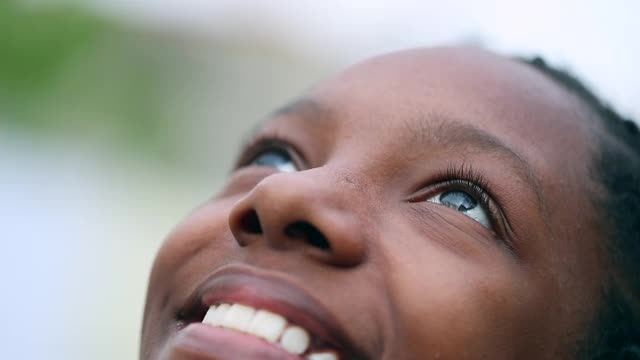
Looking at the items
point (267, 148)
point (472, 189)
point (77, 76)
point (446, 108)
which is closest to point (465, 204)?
point (472, 189)

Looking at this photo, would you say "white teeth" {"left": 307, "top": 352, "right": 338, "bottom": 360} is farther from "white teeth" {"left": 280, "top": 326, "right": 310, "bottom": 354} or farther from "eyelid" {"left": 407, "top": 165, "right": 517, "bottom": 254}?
"eyelid" {"left": 407, "top": 165, "right": 517, "bottom": 254}

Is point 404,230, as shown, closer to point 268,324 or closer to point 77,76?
point 268,324

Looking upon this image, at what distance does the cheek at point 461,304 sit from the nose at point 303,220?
2.6 inches

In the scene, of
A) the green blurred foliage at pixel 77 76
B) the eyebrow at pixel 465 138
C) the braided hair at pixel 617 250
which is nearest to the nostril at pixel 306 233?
the eyebrow at pixel 465 138

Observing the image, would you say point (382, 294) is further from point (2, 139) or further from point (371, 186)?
point (2, 139)

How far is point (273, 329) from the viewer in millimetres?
1041

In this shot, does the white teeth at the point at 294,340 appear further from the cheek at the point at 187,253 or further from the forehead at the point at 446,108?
the forehead at the point at 446,108

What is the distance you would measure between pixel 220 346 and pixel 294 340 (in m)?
0.08

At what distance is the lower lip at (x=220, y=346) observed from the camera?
1.02 meters

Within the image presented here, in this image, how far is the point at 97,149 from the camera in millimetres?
4527

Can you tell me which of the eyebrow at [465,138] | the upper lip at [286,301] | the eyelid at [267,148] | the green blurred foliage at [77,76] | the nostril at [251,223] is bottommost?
the upper lip at [286,301]

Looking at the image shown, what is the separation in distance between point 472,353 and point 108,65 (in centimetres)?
466

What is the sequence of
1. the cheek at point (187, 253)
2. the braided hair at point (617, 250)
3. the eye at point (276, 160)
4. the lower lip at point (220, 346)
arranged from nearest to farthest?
the lower lip at point (220, 346)
the cheek at point (187, 253)
the braided hair at point (617, 250)
the eye at point (276, 160)

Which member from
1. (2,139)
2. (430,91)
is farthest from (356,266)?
(2,139)
